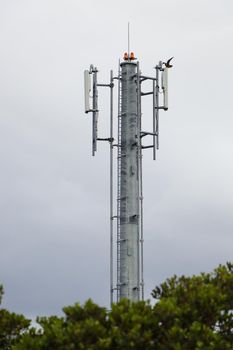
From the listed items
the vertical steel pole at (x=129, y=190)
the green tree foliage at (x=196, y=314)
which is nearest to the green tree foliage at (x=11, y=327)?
the green tree foliage at (x=196, y=314)

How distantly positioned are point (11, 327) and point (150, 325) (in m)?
6.64

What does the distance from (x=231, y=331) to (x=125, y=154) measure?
16980 mm

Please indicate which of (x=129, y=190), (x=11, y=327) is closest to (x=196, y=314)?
(x=11, y=327)

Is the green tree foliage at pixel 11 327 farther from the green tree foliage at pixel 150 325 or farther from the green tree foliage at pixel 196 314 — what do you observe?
the green tree foliage at pixel 196 314

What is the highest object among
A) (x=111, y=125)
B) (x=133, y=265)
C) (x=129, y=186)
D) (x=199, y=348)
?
(x=111, y=125)

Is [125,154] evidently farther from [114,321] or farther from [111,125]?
[114,321]

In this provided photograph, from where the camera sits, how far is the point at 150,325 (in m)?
34.6

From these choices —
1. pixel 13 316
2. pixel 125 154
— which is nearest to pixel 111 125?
pixel 125 154

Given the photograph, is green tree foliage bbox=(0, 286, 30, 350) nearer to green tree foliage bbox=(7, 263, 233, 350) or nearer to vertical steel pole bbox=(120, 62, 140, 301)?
green tree foliage bbox=(7, 263, 233, 350)

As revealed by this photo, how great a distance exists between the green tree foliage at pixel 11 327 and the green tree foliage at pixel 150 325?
1141 millimetres

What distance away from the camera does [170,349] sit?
34031 millimetres

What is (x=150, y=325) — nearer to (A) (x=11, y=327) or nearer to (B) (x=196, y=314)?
(B) (x=196, y=314)

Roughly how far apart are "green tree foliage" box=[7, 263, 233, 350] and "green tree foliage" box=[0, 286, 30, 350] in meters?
1.14

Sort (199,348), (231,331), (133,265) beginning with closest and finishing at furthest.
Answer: (199,348) → (231,331) → (133,265)
